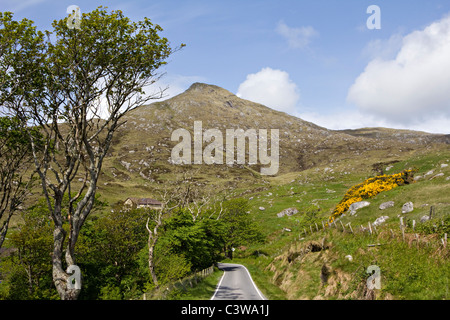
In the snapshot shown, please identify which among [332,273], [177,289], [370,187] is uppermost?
[370,187]

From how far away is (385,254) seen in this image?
2178 centimetres

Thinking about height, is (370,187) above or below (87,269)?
above

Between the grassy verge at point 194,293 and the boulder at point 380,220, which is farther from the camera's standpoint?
the boulder at point 380,220

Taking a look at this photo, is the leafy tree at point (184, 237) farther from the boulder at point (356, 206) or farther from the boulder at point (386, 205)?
the boulder at point (386, 205)

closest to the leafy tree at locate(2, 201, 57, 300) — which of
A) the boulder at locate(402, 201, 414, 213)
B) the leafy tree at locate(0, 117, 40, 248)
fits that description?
the leafy tree at locate(0, 117, 40, 248)

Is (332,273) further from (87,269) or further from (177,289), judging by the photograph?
(87,269)

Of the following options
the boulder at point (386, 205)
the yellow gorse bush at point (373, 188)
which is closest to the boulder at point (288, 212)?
the yellow gorse bush at point (373, 188)

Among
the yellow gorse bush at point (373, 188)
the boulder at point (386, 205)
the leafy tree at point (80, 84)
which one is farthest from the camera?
the yellow gorse bush at point (373, 188)

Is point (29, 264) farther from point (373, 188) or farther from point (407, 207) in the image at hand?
point (373, 188)

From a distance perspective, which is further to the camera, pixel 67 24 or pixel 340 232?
pixel 340 232

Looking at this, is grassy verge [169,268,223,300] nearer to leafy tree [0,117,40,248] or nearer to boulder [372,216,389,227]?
leafy tree [0,117,40,248]

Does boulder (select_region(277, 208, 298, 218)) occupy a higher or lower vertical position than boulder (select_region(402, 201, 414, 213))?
lower
